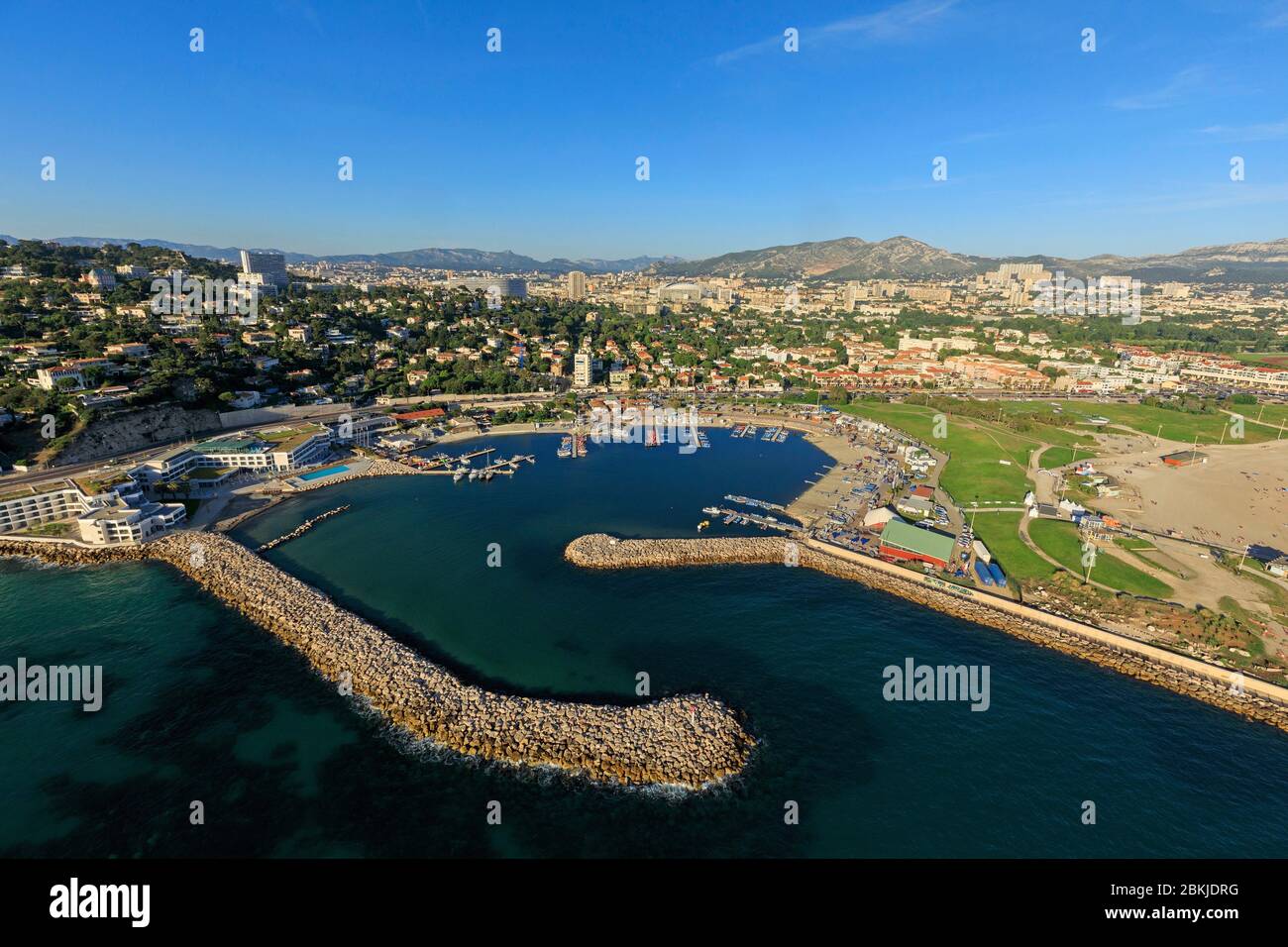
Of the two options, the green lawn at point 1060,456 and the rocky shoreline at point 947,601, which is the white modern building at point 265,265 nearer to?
the rocky shoreline at point 947,601

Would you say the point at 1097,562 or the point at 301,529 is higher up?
the point at 301,529

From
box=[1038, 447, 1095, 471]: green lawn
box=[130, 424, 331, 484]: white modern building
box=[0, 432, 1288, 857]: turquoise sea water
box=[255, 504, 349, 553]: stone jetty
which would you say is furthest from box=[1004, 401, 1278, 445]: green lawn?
box=[130, 424, 331, 484]: white modern building

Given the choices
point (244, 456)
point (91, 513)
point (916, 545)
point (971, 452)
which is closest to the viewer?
point (91, 513)

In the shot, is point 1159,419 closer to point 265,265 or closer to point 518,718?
point 518,718

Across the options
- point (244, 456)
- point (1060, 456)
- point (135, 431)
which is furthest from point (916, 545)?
point (135, 431)

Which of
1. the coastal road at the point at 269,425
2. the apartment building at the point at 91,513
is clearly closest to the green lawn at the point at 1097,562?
the apartment building at the point at 91,513
